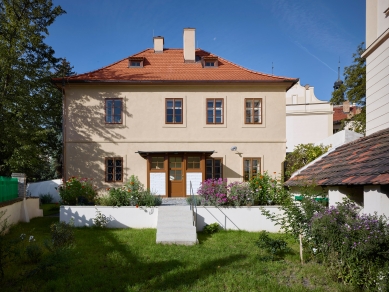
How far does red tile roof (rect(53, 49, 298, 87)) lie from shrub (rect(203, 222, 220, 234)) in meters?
8.87

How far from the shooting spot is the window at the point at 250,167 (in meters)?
16.7

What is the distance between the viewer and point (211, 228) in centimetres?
1032

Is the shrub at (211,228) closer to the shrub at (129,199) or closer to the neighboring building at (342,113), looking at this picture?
the shrub at (129,199)

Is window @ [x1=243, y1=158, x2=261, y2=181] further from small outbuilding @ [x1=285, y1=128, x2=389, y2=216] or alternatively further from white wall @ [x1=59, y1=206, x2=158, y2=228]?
small outbuilding @ [x1=285, y1=128, x2=389, y2=216]

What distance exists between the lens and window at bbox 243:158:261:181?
1672 cm

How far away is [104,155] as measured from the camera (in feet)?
54.5

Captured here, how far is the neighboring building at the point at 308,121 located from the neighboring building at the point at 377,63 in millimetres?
22765

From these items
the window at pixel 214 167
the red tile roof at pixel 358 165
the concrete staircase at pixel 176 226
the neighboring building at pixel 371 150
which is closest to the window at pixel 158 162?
the window at pixel 214 167

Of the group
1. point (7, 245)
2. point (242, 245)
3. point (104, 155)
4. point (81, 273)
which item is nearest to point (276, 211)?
point (242, 245)

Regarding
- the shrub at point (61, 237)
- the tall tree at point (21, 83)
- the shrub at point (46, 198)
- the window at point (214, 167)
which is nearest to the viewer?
the shrub at point (61, 237)

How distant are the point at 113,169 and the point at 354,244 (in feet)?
45.8

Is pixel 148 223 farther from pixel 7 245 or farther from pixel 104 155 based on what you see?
pixel 104 155

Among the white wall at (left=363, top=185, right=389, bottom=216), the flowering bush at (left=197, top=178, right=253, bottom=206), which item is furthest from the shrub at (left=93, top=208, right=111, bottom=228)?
the white wall at (left=363, top=185, right=389, bottom=216)

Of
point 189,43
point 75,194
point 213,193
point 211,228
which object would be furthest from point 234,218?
point 189,43
